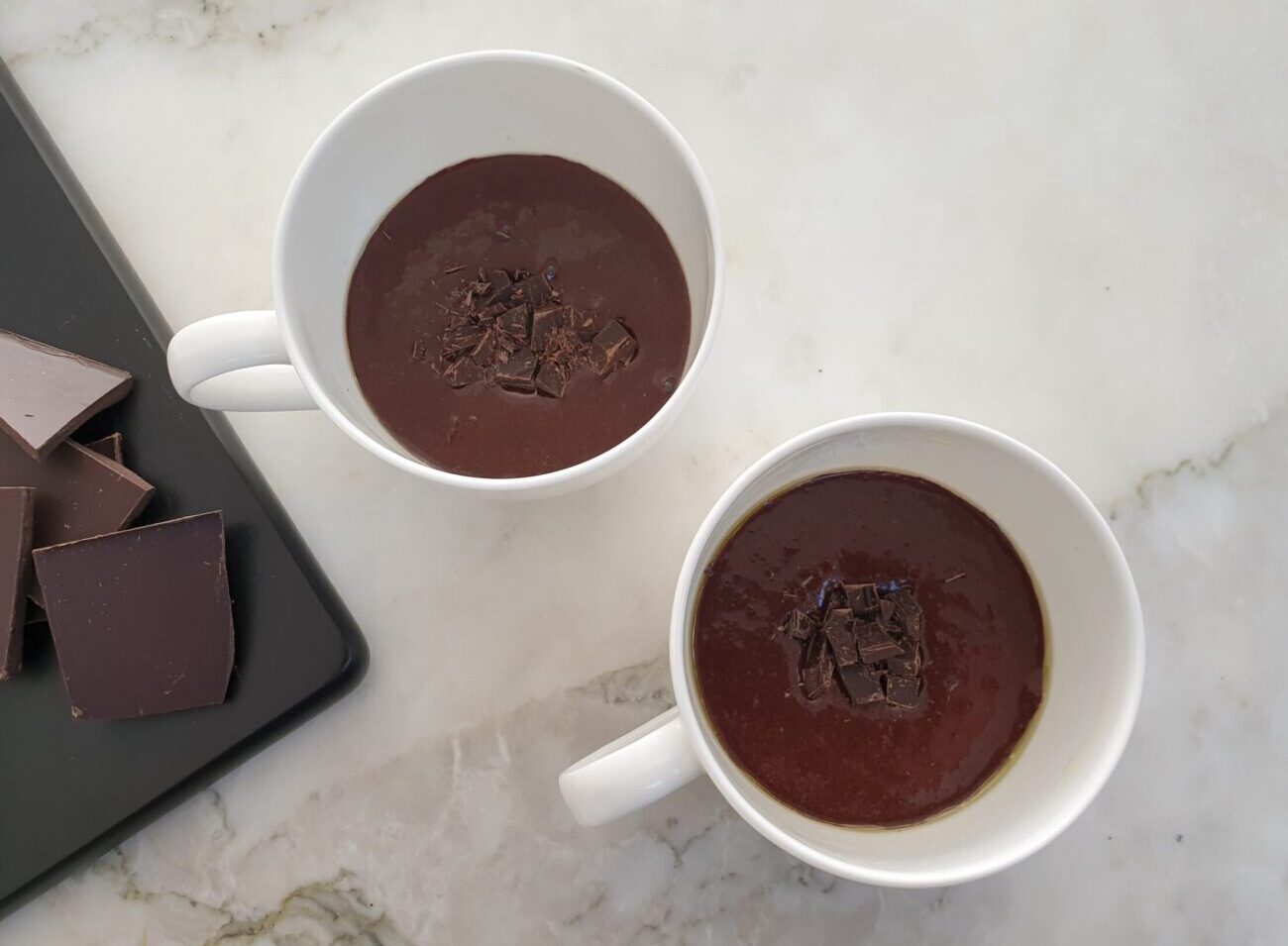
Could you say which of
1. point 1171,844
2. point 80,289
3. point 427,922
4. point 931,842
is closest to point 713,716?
point 931,842

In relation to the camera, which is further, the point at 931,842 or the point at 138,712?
the point at 138,712

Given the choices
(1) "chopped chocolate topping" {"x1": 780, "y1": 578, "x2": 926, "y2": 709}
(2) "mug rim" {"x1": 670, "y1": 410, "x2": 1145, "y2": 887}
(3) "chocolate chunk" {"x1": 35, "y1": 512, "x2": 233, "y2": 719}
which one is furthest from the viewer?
(3) "chocolate chunk" {"x1": 35, "y1": 512, "x2": 233, "y2": 719}

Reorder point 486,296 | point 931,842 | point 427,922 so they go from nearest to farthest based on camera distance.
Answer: point 931,842 → point 486,296 → point 427,922

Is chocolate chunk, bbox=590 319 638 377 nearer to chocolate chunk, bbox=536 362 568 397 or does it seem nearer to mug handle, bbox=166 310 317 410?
chocolate chunk, bbox=536 362 568 397

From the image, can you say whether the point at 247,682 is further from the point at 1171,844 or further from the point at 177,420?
the point at 1171,844

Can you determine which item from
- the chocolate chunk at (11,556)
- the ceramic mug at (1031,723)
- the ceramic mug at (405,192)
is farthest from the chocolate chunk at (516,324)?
the chocolate chunk at (11,556)

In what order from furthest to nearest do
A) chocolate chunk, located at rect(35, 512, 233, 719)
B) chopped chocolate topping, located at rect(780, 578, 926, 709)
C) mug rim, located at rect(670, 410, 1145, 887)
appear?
chocolate chunk, located at rect(35, 512, 233, 719) < chopped chocolate topping, located at rect(780, 578, 926, 709) < mug rim, located at rect(670, 410, 1145, 887)

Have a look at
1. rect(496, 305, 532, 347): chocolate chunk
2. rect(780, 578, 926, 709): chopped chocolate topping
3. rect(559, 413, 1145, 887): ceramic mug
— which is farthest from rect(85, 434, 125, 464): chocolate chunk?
rect(780, 578, 926, 709): chopped chocolate topping

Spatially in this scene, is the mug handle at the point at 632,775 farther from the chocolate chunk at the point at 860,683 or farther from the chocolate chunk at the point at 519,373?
the chocolate chunk at the point at 519,373
